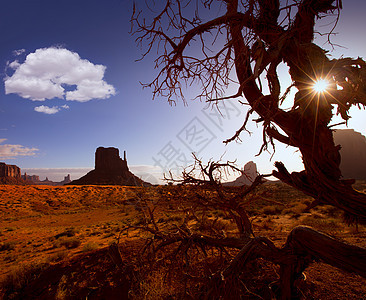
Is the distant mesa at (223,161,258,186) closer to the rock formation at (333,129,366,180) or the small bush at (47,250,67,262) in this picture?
the small bush at (47,250,67,262)

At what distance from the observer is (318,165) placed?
6.59ft

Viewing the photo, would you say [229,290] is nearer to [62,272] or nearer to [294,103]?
[294,103]

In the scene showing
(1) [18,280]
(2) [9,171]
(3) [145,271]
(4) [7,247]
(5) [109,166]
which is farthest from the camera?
(2) [9,171]

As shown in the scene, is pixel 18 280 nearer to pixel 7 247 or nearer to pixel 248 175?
pixel 7 247

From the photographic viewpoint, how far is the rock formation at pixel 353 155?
75062mm

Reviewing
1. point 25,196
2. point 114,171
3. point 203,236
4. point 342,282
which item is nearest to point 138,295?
point 203,236

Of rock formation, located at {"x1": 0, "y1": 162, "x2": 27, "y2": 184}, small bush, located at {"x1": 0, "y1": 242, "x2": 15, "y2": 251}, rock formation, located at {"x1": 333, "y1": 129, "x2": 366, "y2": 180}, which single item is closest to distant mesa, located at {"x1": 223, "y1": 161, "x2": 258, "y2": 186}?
small bush, located at {"x1": 0, "y1": 242, "x2": 15, "y2": 251}

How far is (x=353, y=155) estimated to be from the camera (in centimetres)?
8075

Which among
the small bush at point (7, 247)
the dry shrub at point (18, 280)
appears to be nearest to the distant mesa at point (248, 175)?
the dry shrub at point (18, 280)

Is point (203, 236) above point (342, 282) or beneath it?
above

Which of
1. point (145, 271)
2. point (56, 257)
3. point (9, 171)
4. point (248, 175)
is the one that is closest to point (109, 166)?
point (9, 171)

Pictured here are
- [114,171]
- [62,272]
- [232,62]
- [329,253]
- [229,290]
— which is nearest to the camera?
[329,253]

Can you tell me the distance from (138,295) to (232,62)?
454cm

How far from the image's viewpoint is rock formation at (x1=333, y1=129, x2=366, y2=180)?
7506 centimetres
